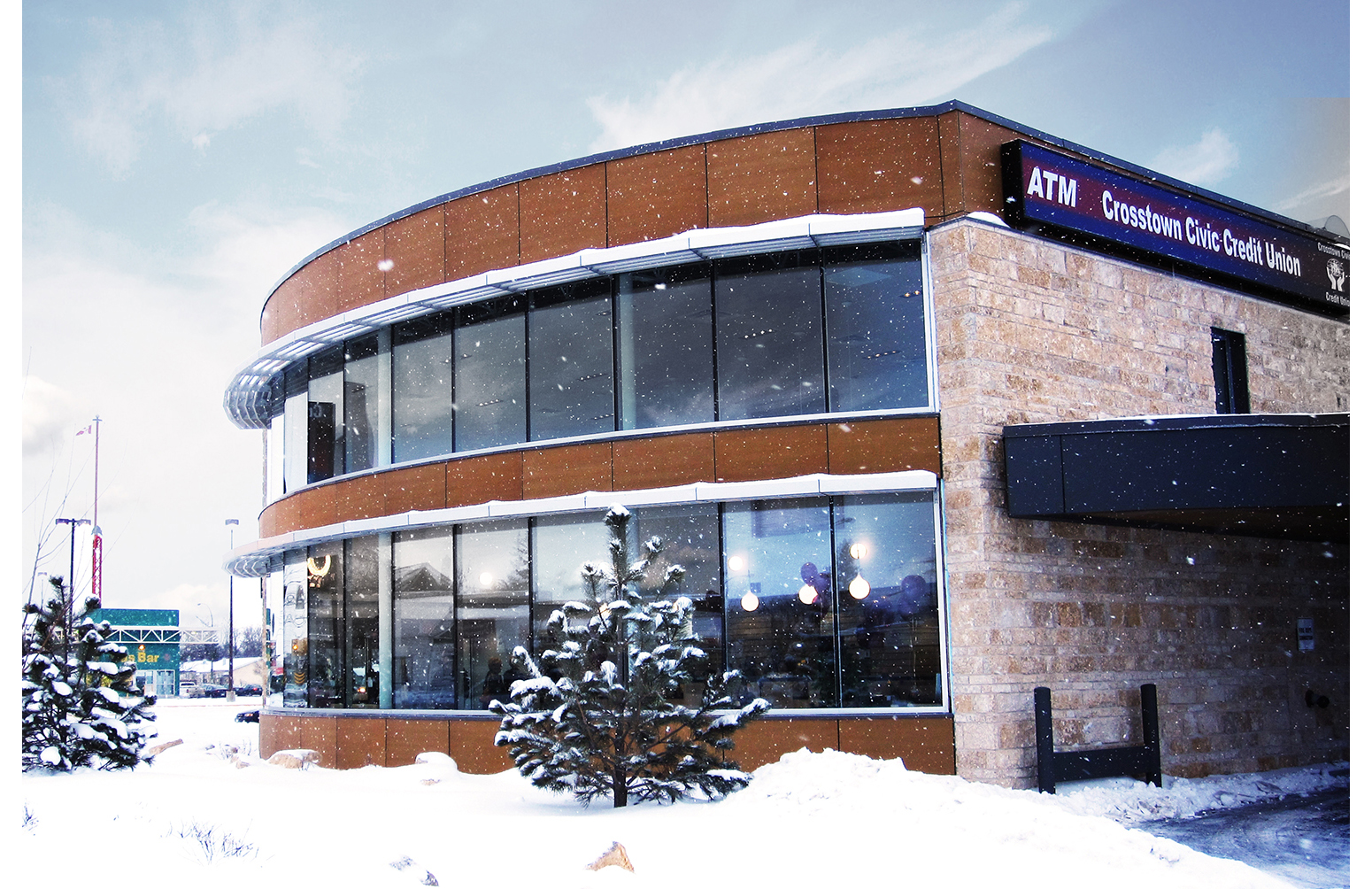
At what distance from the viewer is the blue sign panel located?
1582cm

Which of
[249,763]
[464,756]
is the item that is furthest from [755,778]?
[249,763]

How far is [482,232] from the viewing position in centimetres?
1823

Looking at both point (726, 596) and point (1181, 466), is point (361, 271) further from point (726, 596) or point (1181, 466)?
point (1181, 466)

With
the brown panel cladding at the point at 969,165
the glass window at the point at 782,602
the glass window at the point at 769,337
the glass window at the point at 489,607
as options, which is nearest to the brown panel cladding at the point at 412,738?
the glass window at the point at 489,607

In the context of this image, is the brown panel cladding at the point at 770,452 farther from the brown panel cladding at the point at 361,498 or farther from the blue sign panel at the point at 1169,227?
the brown panel cladding at the point at 361,498

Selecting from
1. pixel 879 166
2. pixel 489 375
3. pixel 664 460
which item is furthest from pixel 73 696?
pixel 879 166

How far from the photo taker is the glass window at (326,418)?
2062 cm

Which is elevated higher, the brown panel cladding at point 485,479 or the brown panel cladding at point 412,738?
the brown panel cladding at point 485,479

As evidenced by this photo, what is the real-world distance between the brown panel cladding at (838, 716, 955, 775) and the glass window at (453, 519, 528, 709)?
5.12 meters

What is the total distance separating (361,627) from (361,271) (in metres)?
5.86

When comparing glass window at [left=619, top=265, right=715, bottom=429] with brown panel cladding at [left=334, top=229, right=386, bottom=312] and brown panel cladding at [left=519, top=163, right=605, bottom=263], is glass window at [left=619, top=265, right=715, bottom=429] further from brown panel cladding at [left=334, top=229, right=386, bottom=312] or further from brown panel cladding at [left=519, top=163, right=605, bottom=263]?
brown panel cladding at [left=334, top=229, right=386, bottom=312]

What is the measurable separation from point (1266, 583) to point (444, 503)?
12802 millimetres

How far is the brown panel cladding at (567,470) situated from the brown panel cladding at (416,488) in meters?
1.75

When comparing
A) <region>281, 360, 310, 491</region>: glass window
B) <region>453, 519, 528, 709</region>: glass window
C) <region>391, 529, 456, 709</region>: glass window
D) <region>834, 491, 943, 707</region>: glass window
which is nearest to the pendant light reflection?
<region>834, 491, 943, 707</region>: glass window
